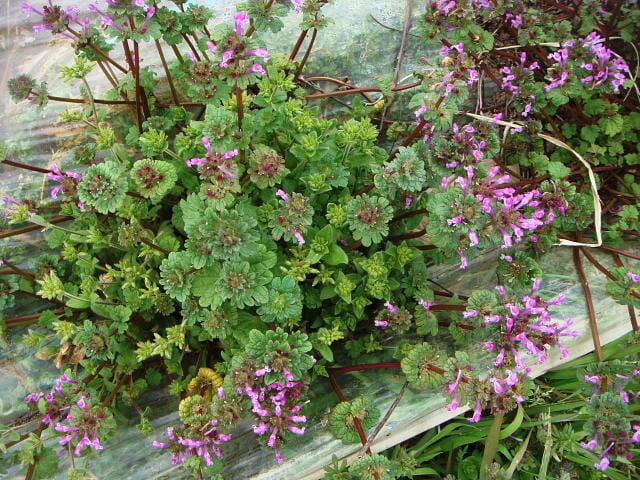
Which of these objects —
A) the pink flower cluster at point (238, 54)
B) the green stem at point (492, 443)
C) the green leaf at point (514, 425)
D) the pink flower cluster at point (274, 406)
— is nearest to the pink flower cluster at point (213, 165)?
the pink flower cluster at point (238, 54)

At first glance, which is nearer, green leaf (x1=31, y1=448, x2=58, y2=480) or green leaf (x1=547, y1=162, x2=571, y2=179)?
green leaf (x1=31, y1=448, x2=58, y2=480)

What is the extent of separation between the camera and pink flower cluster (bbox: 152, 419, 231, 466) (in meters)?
2.33

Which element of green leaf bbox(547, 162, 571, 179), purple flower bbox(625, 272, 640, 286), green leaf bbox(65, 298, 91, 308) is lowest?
purple flower bbox(625, 272, 640, 286)

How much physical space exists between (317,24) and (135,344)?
2.09 metres

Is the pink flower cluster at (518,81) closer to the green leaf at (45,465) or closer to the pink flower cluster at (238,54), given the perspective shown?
the pink flower cluster at (238,54)

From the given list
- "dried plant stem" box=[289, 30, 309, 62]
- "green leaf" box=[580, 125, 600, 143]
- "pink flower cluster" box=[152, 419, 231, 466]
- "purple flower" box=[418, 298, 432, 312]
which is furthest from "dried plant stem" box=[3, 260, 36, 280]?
"green leaf" box=[580, 125, 600, 143]

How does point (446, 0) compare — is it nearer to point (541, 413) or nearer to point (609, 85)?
point (609, 85)

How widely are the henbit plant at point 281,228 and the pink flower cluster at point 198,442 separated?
11 millimetres

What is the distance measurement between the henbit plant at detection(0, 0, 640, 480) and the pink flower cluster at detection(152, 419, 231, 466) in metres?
0.01

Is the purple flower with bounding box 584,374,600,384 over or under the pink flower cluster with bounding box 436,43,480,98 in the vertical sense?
under

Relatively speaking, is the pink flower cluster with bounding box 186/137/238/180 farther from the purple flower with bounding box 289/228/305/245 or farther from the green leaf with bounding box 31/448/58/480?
the green leaf with bounding box 31/448/58/480

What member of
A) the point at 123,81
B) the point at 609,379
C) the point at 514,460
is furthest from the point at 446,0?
the point at 514,460

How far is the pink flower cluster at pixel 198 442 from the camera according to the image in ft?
7.63

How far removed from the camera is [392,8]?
3994mm
